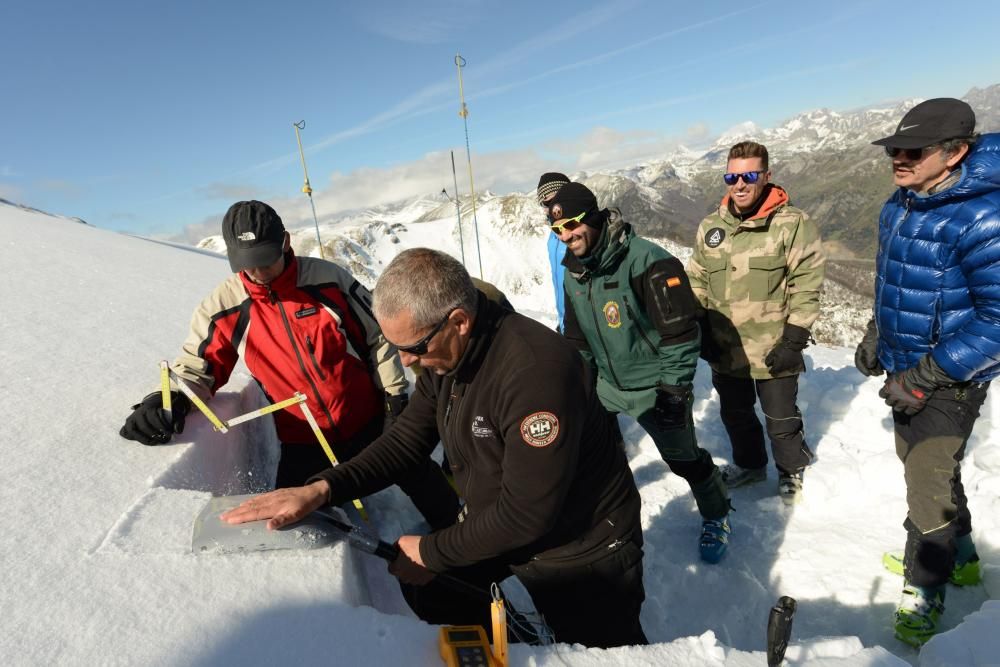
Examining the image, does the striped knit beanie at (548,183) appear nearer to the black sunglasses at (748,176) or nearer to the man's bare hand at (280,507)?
the black sunglasses at (748,176)

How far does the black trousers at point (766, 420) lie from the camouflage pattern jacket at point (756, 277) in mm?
143

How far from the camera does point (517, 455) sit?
1953 mm

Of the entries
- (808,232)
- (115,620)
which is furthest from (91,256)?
(808,232)

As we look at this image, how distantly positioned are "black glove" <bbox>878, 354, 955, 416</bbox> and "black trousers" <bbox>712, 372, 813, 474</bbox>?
1.12 m

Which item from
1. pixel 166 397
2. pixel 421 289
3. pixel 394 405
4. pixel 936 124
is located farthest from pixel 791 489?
pixel 166 397

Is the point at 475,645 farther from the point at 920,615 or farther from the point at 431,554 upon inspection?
the point at 920,615

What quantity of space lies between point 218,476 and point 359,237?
6248 centimetres

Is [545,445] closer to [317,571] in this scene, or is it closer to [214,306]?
[317,571]

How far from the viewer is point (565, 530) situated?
7.73 feet

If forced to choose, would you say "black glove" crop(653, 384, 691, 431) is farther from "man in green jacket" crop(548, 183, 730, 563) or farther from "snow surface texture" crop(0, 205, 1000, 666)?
"snow surface texture" crop(0, 205, 1000, 666)

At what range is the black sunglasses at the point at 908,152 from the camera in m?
2.61

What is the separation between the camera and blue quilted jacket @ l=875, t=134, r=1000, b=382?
249 centimetres

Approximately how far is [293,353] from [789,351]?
3.49 metres

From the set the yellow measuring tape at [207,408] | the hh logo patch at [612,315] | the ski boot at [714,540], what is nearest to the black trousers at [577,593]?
the yellow measuring tape at [207,408]
